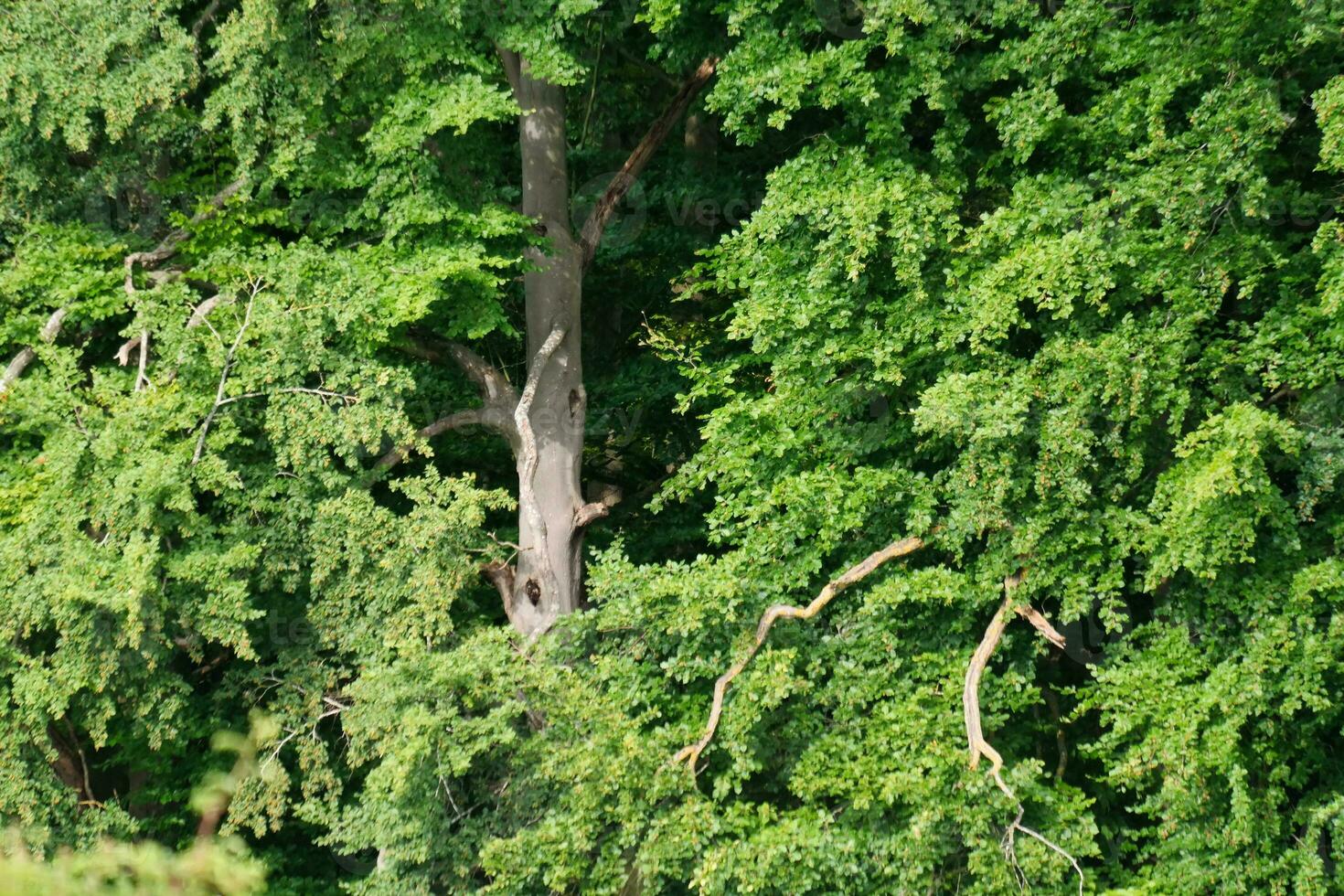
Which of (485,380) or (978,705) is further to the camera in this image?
(485,380)

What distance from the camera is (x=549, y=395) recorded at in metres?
11.9

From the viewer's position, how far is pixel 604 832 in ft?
31.5

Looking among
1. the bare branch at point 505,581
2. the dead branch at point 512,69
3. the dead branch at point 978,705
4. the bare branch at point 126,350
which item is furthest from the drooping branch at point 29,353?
the dead branch at point 978,705

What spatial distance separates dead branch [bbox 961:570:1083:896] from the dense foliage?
0.05 m

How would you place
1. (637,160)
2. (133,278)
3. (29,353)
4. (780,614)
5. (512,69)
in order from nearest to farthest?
(780,614) < (29,353) < (133,278) < (512,69) < (637,160)

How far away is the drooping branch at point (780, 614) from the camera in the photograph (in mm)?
9766

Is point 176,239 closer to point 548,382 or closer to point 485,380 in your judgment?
point 485,380

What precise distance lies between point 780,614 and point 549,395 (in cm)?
289

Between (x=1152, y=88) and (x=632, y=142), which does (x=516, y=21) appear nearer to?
(x=632, y=142)

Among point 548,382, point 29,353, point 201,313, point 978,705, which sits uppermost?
point 201,313

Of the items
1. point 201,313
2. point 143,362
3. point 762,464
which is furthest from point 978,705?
point 143,362

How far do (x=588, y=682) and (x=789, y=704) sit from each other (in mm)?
1347

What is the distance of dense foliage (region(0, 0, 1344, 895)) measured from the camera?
365 inches

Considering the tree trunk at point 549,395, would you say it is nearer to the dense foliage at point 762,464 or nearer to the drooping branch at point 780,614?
the dense foliage at point 762,464
